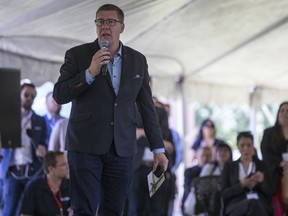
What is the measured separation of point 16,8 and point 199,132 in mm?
4173

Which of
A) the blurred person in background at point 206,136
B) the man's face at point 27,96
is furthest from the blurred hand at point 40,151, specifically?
the blurred person in background at point 206,136

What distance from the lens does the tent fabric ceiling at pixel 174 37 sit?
4.99 meters

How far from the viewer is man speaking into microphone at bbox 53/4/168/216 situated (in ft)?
9.71

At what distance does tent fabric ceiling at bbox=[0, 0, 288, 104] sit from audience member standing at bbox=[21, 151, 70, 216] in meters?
1.12

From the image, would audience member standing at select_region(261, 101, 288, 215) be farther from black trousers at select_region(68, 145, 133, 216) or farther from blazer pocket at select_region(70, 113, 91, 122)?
blazer pocket at select_region(70, 113, 91, 122)

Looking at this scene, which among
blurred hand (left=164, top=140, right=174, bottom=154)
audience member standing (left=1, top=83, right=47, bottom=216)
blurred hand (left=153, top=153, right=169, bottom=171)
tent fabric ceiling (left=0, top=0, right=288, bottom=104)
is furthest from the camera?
blurred hand (left=164, top=140, right=174, bottom=154)

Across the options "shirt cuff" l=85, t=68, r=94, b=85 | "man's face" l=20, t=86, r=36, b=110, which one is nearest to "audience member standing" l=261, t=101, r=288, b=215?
"man's face" l=20, t=86, r=36, b=110

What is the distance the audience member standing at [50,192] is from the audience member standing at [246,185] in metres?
1.58

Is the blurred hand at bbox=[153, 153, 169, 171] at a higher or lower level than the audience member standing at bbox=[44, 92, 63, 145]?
lower

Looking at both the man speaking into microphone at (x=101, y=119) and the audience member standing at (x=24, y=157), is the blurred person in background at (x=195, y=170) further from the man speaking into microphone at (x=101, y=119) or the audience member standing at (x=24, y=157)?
the man speaking into microphone at (x=101, y=119)

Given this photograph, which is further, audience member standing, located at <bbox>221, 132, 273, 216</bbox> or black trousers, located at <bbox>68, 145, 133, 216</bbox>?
audience member standing, located at <bbox>221, 132, 273, 216</bbox>

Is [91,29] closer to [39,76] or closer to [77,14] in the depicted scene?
[77,14]

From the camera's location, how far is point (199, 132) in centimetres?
826

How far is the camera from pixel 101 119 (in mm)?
3031
